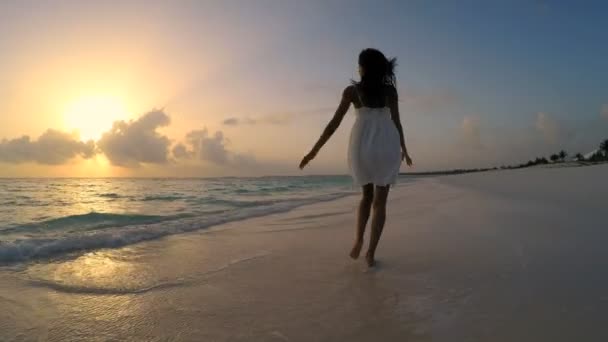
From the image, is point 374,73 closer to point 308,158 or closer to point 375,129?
point 375,129

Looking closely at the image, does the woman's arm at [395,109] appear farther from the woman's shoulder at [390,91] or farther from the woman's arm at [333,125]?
the woman's arm at [333,125]

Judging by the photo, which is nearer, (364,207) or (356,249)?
(356,249)

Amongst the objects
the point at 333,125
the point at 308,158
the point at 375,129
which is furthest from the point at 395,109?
the point at 308,158

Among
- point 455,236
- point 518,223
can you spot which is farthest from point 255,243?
point 518,223

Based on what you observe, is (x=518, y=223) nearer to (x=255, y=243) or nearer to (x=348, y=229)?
(x=348, y=229)

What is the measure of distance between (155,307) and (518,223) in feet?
13.7

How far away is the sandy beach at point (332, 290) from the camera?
1890mm

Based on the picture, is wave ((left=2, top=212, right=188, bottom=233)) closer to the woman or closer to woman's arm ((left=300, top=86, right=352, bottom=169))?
woman's arm ((left=300, top=86, right=352, bottom=169))

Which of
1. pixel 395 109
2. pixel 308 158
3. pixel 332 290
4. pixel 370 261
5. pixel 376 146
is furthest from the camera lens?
pixel 308 158

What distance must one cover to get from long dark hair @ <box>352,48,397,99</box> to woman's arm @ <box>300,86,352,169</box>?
0.14 meters

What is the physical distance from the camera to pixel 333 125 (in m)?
3.49

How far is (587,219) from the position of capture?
444 cm

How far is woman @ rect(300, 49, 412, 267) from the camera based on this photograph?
3.29m

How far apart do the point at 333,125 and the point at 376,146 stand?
0.46 meters
